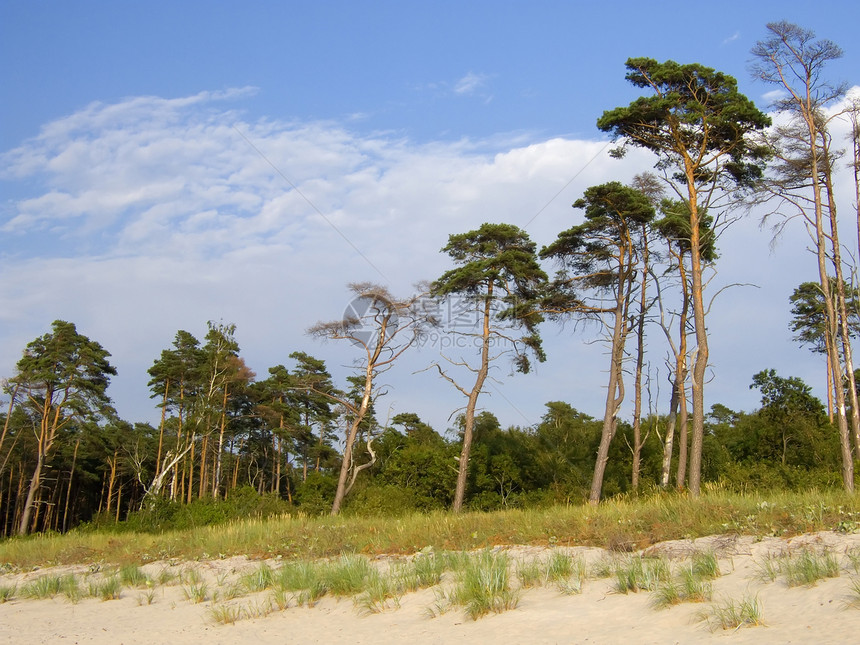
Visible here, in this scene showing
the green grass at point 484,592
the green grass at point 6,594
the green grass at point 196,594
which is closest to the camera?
the green grass at point 484,592

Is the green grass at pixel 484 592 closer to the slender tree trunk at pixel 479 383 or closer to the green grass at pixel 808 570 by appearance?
the green grass at pixel 808 570

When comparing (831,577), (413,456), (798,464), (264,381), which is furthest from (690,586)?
(264,381)

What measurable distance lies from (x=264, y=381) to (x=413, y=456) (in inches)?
710

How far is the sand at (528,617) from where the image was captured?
19.1 feet

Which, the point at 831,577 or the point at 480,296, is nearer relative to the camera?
the point at 831,577

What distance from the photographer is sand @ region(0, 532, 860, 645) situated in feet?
19.1

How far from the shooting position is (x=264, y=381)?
4753cm

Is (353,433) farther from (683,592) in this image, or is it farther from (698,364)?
(683,592)

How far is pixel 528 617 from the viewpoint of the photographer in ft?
22.9

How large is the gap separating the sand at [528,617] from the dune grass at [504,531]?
52cm

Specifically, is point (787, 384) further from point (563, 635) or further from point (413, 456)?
point (563, 635)

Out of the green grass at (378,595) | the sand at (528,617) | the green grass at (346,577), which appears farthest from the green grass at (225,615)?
the green grass at (378,595)

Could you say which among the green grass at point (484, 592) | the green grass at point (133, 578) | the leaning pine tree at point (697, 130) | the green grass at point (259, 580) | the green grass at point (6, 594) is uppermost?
the leaning pine tree at point (697, 130)

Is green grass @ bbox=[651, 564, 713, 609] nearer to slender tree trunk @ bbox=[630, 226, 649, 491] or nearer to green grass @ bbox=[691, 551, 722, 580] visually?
green grass @ bbox=[691, 551, 722, 580]
